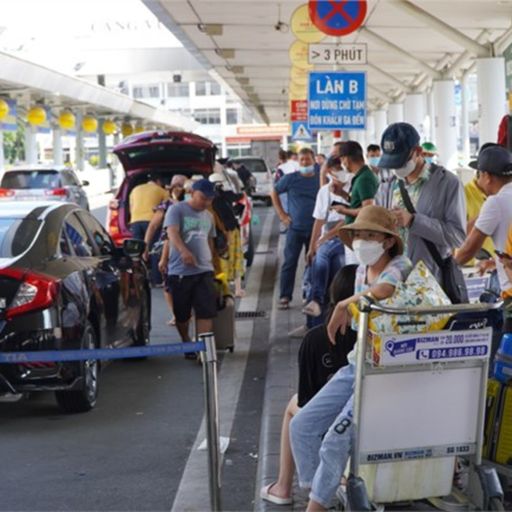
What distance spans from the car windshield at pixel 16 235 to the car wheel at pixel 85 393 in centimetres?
77

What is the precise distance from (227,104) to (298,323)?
376 feet

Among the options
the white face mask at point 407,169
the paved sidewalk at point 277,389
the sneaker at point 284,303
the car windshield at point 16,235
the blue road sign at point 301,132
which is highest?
the blue road sign at point 301,132

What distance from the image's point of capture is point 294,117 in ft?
108

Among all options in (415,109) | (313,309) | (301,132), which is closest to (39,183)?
(301,132)

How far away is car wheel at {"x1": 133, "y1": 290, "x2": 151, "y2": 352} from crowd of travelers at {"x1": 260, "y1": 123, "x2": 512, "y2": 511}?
5.54 ft

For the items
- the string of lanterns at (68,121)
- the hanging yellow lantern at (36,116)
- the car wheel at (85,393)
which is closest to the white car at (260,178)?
the hanging yellow lantern at (36,116)

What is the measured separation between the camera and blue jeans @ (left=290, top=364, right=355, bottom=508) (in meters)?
5.54

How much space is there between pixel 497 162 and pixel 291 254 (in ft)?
22.6

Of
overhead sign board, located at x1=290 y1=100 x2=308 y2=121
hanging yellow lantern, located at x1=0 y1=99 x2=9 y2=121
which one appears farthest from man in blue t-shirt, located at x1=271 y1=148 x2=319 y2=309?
hanging yellow lantern, located at x1=0 y1=99 x2=9 y2=121

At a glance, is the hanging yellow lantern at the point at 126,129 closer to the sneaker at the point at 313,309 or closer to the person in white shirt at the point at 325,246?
the person in white shirt at the point at 325,246

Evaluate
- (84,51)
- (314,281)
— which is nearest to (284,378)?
(314,281)

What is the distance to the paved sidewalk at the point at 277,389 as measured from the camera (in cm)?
703

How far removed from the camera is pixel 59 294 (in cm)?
888

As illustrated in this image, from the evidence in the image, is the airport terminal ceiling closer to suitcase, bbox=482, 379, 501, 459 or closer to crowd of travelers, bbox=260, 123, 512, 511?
crowd of travelers, bbox=260, 123, 512, 511
